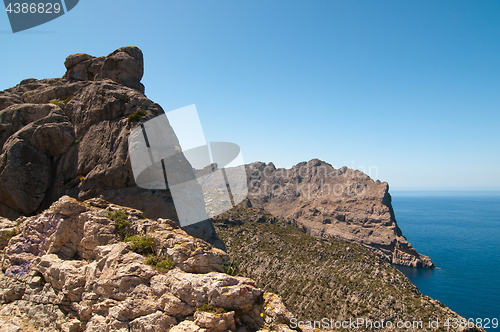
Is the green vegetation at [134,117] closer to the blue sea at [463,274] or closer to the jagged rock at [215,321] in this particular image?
the jagged rock at [215,321]

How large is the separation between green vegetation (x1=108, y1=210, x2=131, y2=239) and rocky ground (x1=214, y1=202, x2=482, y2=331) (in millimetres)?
54764

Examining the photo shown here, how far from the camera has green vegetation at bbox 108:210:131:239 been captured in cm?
1238

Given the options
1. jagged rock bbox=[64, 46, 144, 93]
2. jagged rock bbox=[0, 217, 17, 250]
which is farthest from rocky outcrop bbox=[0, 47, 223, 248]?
jagged rock bbox=[64, 46, 144, 93]

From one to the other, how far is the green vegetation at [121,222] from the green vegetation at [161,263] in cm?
246

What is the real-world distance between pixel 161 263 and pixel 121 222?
12.9ft

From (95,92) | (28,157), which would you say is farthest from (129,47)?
(28,157)

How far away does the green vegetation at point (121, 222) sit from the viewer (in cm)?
→ 1238

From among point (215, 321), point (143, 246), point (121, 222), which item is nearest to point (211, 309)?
point (215, 321)

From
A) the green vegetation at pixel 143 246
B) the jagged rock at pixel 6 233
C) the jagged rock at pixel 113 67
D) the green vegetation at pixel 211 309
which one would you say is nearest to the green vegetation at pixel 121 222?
the green vegetation at pixel 143 246

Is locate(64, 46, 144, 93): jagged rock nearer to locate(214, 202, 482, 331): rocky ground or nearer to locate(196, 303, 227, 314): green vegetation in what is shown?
locate(196, 303, 227, 314): green vegetation

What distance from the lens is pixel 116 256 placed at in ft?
35.5

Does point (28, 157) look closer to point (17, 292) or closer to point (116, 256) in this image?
point (17, 292)

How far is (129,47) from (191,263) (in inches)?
1002

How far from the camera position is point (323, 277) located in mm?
68438
